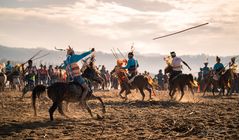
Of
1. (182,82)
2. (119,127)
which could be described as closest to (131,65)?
(182,82)

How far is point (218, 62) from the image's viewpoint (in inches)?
1032

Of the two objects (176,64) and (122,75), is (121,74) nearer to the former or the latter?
(122,75)

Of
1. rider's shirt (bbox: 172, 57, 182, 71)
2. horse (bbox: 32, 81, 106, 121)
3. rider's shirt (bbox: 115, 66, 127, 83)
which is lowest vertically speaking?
horse (bbox: 32, 81, 106, 121)

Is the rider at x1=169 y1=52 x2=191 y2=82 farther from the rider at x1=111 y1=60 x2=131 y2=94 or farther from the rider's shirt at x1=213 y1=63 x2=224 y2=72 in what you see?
the rider's shirt at x1=213 y1=63 x2=224 y2=72

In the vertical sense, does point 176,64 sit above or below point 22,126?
above

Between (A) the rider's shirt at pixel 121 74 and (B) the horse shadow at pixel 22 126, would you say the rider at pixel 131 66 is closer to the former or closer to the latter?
(A) the rider's shirt at pixel 121 74

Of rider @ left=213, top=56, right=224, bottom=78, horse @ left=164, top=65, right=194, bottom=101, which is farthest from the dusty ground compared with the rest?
rider @ left=213, top=56, right=224, bottom=78

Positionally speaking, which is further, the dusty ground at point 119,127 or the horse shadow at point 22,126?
the horse shadow at point 22,126

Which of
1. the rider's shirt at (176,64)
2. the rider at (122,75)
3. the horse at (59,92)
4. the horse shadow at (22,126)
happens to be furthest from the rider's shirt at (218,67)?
the horse shadow at (22,126)

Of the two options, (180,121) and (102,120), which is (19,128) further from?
(180,121)

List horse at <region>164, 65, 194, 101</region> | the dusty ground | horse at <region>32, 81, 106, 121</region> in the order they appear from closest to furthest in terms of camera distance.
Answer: the dusty ground, horse at <region>32, 81, 106, 121</region>, horse at <region>164, 65, 194, 101</region>

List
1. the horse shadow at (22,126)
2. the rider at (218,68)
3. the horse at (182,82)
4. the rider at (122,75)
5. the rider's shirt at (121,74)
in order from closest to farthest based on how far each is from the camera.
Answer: the horse shadow at (22,126)
the horse at (182,82)
the rider at (122,75)
the rider's shirt at (121,74)
the rider at (218,68)

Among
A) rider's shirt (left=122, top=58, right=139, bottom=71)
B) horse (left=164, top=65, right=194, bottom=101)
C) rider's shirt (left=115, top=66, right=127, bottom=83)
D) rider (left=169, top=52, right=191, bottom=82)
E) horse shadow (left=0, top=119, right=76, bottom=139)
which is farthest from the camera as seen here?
rider's shirt (left=115, top=66, right=127, bottom=83)

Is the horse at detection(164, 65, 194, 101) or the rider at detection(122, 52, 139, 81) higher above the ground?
the rider at detection(122, 52, 139, 81)
